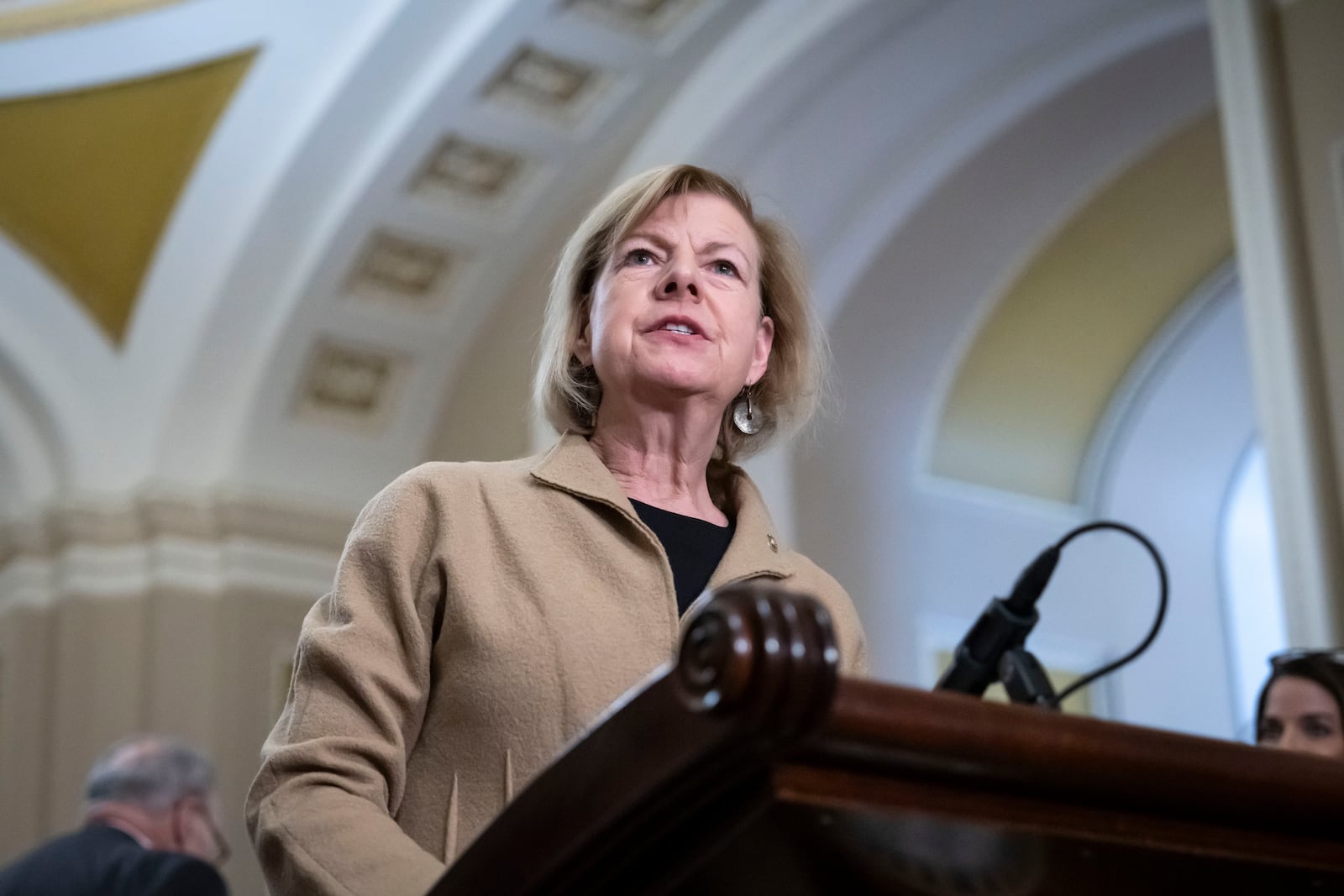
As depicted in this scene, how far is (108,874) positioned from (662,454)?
7.68 ft

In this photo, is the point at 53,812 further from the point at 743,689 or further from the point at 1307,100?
the point at 743,689

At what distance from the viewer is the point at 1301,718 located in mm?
2980

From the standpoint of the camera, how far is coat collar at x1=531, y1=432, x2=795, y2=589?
59.6 inches

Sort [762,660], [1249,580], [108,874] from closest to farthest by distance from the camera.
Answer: [762,660], [108,874], [1249,580]

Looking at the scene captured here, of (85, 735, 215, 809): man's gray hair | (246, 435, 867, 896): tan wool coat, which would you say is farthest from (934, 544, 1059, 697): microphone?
(85, 735, 215, 809): man's gray hair

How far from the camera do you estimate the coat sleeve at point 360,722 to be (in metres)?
1.17

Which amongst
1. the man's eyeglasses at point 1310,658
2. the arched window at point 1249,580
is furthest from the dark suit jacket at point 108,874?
the arched window at point 1249,580

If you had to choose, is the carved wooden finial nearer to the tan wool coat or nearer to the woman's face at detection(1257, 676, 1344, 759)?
the tan wool coat

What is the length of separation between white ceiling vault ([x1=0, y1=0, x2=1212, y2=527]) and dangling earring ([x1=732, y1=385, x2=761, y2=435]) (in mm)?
4165

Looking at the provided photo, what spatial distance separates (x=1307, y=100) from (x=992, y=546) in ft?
11.4

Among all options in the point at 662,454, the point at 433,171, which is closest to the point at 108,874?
the point at 662,454

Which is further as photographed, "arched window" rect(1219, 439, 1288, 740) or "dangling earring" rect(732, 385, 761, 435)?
"arched window" rect(1219, 439, 1288, 740)

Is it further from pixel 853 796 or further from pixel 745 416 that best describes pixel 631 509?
pixel 853 796

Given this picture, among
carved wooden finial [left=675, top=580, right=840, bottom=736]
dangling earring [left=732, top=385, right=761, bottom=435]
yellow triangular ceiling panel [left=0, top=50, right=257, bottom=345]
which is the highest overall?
yellow triangular ceiling panel [left=0, top=50, right=257, bottom=345]
